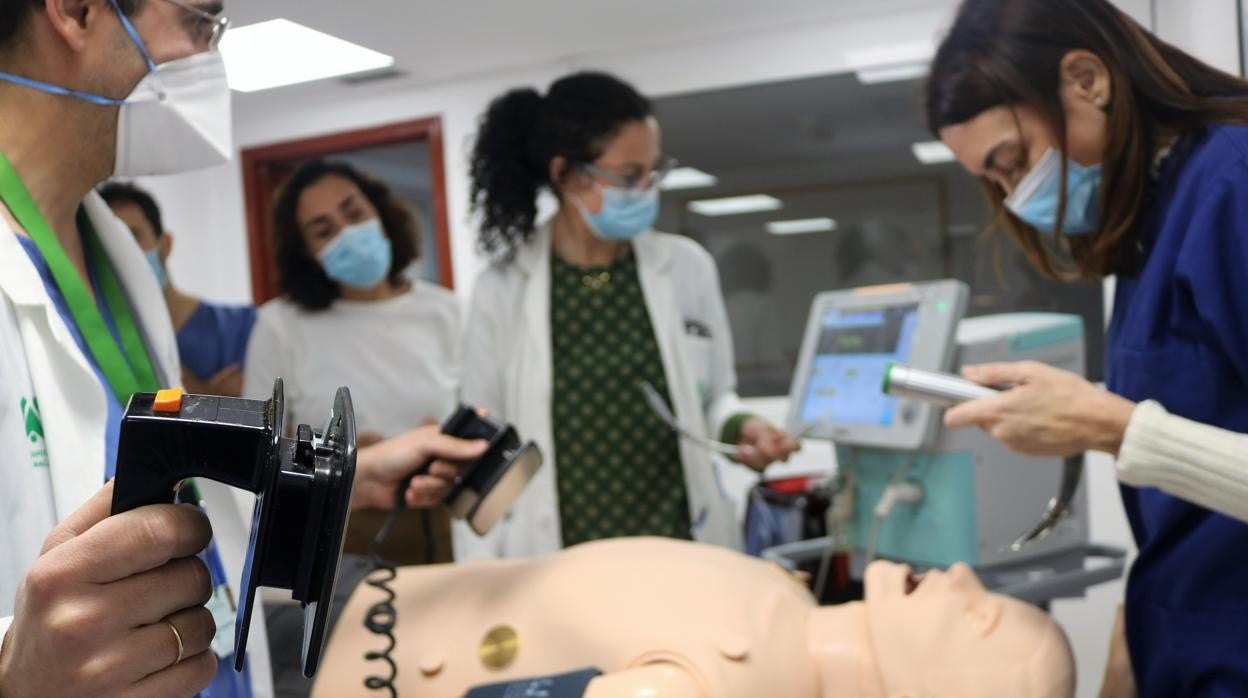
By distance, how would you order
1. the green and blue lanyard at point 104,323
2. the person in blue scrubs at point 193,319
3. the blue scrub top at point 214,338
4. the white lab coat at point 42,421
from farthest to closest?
1. the blue scrub top at point 214,338
2. the person in blue scrubs at point 193,319
3. the green and blue lanyard at point 104,323
4. the white lab coat at point 42,421

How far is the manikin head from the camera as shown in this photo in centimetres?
101

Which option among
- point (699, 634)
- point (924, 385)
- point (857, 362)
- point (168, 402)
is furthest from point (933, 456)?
point (168, 402)

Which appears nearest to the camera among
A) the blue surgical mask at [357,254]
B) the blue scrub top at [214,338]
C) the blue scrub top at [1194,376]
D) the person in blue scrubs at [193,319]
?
the blue scrub top at [1194,376]

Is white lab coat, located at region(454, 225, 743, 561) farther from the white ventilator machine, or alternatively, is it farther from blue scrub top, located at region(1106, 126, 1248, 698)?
blue scrub top, located at region(1106, 126, 1248, 698)

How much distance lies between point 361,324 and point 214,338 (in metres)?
0.42

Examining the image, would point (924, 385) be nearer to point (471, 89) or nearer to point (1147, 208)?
point (1147, 208)

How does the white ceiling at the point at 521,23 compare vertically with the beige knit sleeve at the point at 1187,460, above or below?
above

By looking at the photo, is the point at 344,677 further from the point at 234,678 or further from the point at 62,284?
the point at 62,284

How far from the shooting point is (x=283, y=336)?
1.89m

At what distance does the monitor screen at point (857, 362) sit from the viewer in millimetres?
1693

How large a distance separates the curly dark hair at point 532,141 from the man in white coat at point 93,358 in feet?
2.47

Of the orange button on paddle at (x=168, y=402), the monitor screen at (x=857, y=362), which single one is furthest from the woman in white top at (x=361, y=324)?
the orange button on paddle at (x=168, y=402)

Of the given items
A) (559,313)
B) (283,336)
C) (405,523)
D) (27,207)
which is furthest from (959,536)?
(27,207)

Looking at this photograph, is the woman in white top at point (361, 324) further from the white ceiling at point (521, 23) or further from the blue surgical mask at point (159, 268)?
the white ceiling at point (521, 23)
